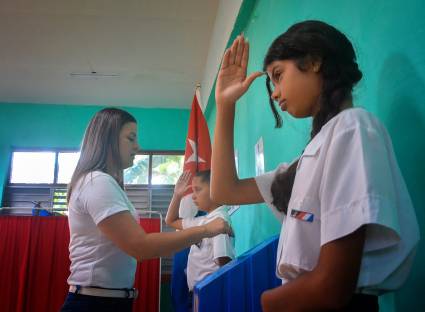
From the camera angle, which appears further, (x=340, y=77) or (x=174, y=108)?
(x=174, y=108)

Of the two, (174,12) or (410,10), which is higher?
(174,12)

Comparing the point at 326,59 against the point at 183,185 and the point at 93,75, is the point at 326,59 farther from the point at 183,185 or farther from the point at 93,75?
the point at 93,75

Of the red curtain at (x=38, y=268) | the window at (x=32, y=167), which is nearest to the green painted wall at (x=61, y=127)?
the window at (x=32, y=167)

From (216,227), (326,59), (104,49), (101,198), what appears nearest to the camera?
(326,59)

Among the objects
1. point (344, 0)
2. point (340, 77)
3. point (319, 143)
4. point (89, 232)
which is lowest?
point (89, 232)

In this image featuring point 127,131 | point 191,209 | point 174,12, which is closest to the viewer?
point 127,131

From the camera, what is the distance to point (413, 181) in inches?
28.6

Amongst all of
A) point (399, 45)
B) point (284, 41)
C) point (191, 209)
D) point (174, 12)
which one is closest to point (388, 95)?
point (399, 45)

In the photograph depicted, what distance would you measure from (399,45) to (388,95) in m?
0.11

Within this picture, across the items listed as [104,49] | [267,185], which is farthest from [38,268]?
[267,185]

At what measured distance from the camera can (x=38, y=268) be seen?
128 inches

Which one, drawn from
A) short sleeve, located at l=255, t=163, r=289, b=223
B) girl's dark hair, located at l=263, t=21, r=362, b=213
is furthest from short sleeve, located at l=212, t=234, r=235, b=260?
girl's dark hair, located at l=263, t=21, r=362, b=213

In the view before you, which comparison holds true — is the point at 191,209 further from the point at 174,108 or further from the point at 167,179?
the point at 174,108

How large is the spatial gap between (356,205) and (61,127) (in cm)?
519
